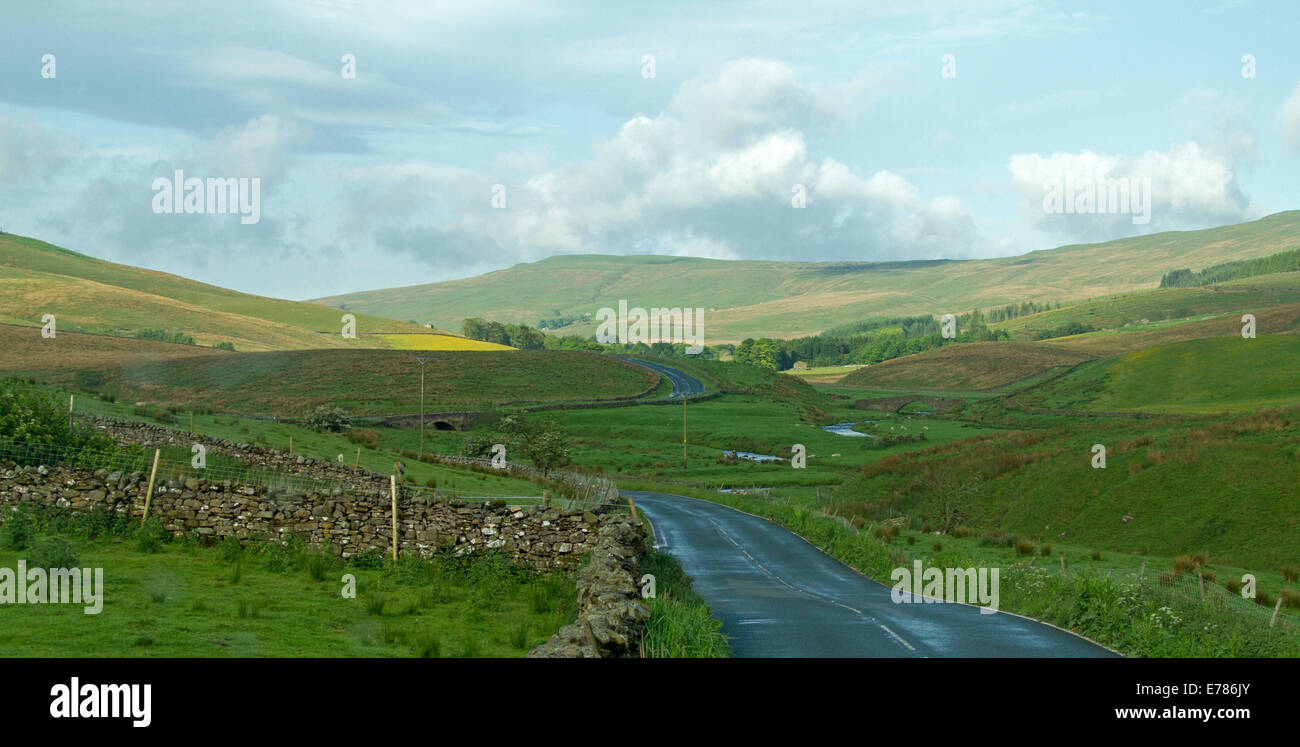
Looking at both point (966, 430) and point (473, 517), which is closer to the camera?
point (473, 517)

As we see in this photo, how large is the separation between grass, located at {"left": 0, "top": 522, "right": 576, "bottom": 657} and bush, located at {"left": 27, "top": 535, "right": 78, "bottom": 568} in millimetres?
823

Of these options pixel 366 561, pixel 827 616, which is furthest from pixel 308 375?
pixel 827 616

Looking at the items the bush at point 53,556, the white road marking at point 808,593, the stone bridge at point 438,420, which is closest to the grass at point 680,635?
the white road marking at point 808,593

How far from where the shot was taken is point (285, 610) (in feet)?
60.0

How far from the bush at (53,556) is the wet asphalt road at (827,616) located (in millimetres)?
13168

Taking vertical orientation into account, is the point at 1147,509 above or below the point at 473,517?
below

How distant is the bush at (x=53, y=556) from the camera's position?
19.0 meters

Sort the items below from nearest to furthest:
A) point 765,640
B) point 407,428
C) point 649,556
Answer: point 765,640 < point 649,556 < point 407,428

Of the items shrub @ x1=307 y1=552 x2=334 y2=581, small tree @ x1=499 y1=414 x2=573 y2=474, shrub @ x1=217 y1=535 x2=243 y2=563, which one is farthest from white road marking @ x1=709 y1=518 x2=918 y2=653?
small tree @ x1=499 y1=414 x2=573 y2=474

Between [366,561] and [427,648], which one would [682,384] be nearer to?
[366,561]
